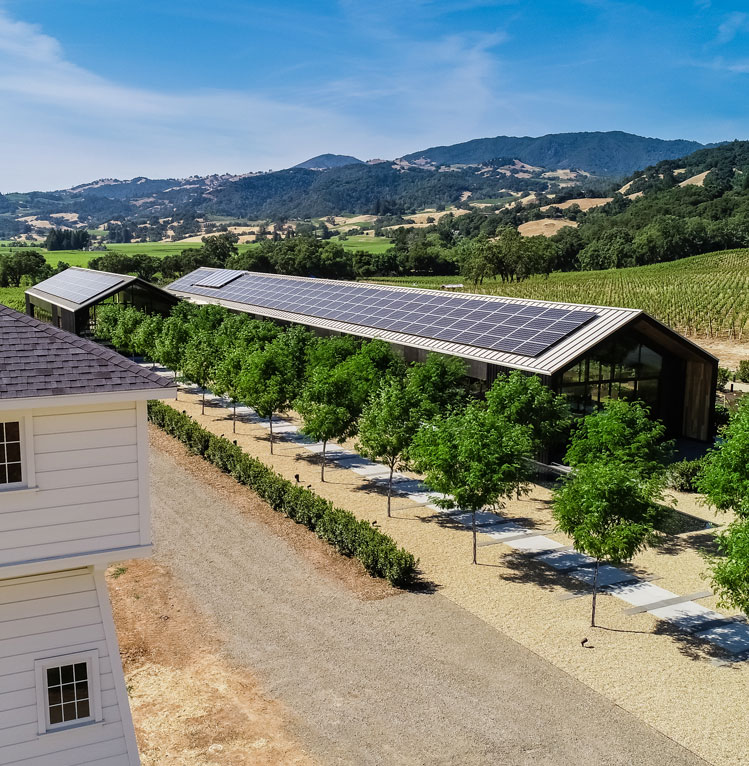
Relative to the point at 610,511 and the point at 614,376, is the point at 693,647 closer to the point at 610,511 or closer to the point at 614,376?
the point at 610,511

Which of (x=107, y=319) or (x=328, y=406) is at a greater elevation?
(x=107, y=319)

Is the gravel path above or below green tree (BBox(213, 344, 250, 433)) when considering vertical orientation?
below

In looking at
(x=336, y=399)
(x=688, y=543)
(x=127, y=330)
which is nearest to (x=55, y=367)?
(x=336, y=399)

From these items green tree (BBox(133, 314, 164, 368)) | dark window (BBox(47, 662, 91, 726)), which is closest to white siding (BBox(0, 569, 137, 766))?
dark window (BBox(47, 662, 91, 726))

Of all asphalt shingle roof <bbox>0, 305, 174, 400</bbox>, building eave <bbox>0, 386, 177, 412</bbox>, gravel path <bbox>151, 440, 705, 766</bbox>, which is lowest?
gravel path <bbox>151, 440, 705, 766</bbox>

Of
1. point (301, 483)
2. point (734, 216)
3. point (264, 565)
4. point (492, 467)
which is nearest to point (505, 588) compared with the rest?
point (492, 467)

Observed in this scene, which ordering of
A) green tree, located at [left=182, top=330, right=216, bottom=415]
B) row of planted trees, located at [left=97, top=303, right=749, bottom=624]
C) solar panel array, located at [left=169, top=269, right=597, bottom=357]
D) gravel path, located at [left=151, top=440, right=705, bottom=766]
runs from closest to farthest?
gravel path, located at [left=151, top=440, right=705, bottom=766], row of planted trees, located at [left=97, top=303, right=749, bottom=624], solar panel array, located at [left=169, top=269, right=597, bottom=357], green tree, located at [left=182, top=330, right=216, bottom=415]

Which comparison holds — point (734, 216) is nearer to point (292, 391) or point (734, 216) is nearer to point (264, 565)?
point (292, 391)

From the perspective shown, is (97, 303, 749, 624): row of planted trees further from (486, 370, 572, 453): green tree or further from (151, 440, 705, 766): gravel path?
(151, 440, 705, 766): gravel path
